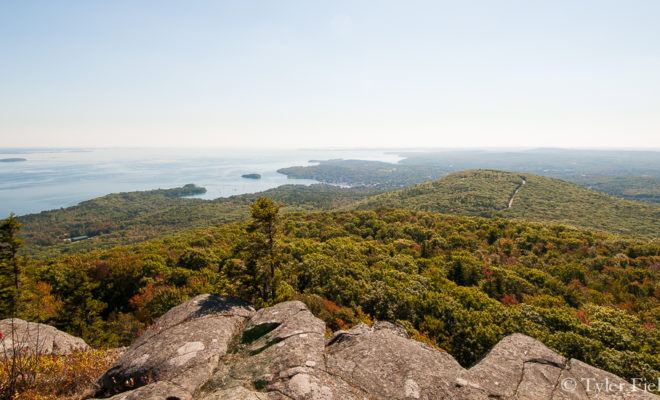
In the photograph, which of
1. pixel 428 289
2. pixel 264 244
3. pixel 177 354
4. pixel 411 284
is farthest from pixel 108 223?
pixel 177 354

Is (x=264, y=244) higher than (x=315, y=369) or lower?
higher

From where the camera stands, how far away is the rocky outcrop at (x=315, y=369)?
6680 millimetres

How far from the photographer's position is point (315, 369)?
7137 mm

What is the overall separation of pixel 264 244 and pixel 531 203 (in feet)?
400

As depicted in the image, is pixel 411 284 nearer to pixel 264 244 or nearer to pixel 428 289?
pixel 428 289

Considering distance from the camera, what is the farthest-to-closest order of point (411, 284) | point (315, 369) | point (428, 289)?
point (428, 289) → point (411, 284) → point (315, 369)

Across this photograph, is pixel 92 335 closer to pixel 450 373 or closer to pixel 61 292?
pixel 61 292

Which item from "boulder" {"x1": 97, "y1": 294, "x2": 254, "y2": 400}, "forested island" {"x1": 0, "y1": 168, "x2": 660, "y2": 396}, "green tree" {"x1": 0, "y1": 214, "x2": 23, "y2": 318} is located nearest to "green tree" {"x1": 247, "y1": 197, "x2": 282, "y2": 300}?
"forested island" {"x1": 0, "y1": 168, "x2": 660, "y2": 396}

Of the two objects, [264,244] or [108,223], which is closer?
[264,244]

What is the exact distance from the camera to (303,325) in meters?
9.30

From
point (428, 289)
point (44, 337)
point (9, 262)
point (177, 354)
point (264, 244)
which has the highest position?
point (264, 244)

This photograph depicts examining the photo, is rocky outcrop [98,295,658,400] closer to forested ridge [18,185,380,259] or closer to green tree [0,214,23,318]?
green tree [0,214,23,318]

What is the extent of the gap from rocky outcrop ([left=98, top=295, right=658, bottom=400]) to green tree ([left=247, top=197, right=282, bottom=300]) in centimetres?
591

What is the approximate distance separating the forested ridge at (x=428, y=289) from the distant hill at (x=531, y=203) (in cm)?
5351
